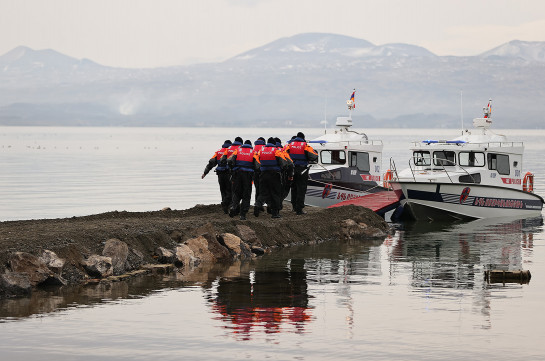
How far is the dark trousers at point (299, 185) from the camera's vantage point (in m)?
25.5

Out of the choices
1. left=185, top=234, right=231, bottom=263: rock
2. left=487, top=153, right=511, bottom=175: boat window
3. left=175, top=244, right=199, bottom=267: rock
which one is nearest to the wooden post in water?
left=185, top=234, right=231, bottom=263: rock

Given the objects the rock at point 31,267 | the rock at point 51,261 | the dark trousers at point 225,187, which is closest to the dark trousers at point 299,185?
the dark trousers at point 225,187

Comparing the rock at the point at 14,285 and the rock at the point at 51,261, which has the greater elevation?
the rock at the point at 51,261

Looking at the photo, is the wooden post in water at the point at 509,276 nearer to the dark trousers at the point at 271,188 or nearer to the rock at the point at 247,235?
the rock at the point at 247,235

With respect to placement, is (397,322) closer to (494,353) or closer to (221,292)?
(494,353)

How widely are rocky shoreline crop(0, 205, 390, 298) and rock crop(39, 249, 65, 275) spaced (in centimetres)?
2

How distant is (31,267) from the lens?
52.2 ft

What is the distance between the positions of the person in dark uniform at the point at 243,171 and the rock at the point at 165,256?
178 inches

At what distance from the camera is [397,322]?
13906 mm

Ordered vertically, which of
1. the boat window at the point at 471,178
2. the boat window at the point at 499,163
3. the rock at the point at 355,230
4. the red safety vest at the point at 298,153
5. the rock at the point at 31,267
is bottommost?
the rock at the point at 355,230

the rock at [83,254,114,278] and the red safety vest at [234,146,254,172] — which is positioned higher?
the red safety vest at [234,146,254,172]

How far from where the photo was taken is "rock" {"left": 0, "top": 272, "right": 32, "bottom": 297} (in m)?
15.2

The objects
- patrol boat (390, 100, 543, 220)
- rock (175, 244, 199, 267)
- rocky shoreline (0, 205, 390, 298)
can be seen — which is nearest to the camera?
rocky shoreline (0, 205, 390, 298)

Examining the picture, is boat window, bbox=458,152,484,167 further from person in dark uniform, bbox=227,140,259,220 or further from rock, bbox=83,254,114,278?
rock, bbox=83,254,114,278
